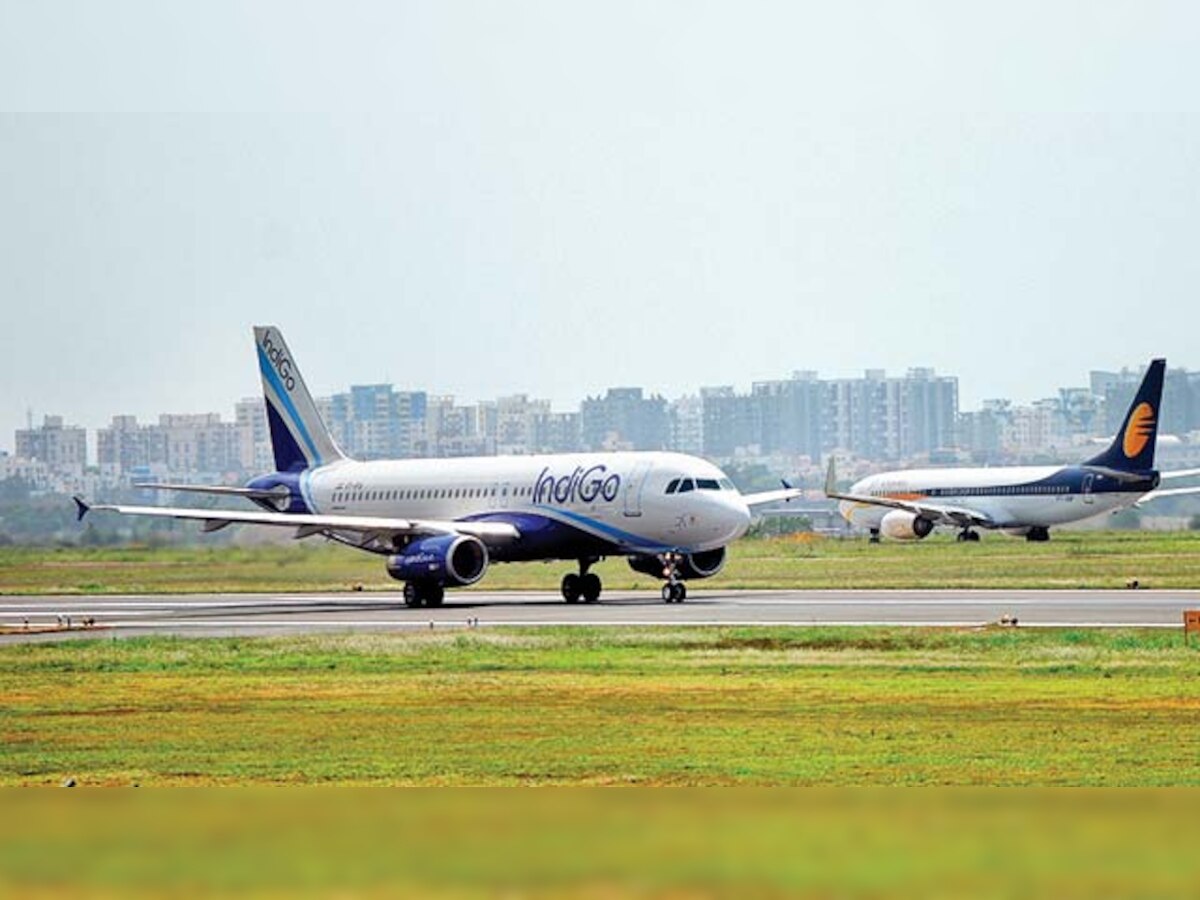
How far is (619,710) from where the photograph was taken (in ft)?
90.7

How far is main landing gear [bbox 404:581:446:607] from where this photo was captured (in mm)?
57188

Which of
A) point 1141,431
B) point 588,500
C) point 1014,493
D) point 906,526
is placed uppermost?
point 1141,431

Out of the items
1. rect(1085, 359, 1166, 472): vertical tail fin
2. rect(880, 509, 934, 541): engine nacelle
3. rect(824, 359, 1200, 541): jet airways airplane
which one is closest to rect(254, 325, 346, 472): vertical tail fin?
rect(824, 359, 1200, 541): jet airways airplane

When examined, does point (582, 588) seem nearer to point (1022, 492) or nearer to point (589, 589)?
point (589, 589)

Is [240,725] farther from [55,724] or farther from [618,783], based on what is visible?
[618,783]

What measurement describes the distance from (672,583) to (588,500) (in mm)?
3606

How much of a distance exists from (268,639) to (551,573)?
36818mm

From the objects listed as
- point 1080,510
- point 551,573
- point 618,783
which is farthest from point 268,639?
point 1080,510

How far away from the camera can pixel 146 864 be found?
12.5 metres

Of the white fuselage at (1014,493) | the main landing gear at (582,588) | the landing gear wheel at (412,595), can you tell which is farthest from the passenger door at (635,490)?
the white fuselage at (1014,493)

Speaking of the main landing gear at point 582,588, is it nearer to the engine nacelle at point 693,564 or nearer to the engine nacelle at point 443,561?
the engine nacelle at point 693,564

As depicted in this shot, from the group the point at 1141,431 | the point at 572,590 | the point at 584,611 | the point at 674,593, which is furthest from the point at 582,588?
the point at 1141,431

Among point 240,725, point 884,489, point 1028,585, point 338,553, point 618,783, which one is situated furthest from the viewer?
point 884,489

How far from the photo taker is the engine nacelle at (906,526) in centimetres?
12569
